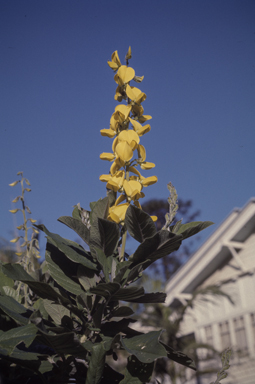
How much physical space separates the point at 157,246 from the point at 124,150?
1.15 ft

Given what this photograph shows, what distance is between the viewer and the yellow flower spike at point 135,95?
133 cm

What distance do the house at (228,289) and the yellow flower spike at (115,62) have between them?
38.4 feet

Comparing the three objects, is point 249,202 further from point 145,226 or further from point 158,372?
point 145,226

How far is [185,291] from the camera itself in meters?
14.7

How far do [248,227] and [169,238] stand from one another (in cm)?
1269

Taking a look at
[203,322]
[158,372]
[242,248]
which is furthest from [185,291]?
[158,372]

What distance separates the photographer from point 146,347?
974 millimetres

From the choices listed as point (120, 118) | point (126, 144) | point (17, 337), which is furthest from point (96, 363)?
point (120, 118)

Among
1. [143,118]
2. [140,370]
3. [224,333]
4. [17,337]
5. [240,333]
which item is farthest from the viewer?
[224,333]

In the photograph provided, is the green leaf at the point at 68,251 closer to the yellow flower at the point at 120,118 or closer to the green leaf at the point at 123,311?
the green leaf at the point at 123,311

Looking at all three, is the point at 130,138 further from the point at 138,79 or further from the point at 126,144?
the point at 138,79

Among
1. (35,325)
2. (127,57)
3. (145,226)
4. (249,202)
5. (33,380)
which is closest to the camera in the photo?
(35,325)

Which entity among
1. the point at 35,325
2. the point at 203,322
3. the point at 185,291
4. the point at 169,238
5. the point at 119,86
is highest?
the point at 185,291

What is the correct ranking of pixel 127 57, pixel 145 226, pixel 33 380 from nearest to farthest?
pixel 145 226
pixel 33 380
pixel 127 57
